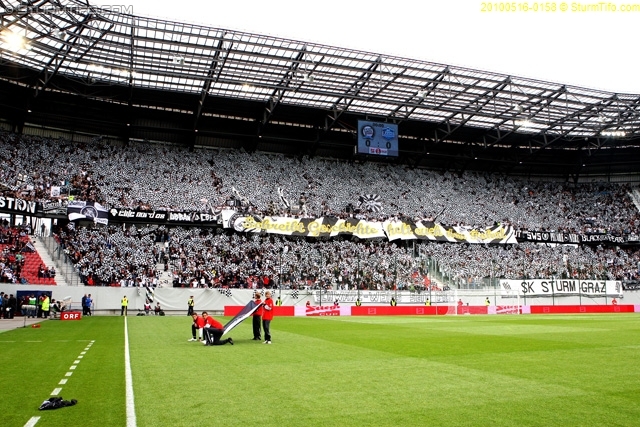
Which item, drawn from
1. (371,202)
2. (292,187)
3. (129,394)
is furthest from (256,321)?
(371,202)

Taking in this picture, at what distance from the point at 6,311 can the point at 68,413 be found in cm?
3154

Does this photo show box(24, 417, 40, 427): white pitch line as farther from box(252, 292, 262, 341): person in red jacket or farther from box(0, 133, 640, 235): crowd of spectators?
box(0, 133, 640, 235): crowd of spectators

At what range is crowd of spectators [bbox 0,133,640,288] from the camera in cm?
4566

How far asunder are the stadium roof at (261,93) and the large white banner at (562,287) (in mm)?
17727

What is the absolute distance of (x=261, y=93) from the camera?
5306 cm

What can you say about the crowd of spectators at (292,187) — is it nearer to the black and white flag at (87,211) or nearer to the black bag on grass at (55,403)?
the black and white flag at (87,211)

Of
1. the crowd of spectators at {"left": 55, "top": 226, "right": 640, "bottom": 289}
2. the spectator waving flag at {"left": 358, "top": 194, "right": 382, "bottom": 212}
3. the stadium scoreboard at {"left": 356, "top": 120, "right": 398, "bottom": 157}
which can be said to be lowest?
the crowd of spectators at {"left": 55, "top": 226, "right": 640, "bottom": 289}

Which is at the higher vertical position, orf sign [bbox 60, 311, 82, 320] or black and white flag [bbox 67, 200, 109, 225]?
black and white flag [bbox 67, 200, 109, 225]

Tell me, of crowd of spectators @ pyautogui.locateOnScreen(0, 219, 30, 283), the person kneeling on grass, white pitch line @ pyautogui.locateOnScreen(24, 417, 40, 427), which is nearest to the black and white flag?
crowd of spectators @ pyautogui.locateOnScreen(0, 219, 30, 283)

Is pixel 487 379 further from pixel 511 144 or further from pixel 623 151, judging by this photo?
pixel 623 151

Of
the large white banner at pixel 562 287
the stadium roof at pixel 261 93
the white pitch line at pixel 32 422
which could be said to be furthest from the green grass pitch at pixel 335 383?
the large white banner at pixel 562 287

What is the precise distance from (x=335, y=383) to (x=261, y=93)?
4591cm

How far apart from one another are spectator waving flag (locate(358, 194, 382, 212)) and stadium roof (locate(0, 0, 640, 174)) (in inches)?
325

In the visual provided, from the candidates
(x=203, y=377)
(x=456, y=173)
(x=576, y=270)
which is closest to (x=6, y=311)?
(x=203, y=377)
